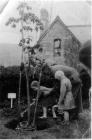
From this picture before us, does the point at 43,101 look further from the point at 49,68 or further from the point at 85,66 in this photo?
the point at 85,66

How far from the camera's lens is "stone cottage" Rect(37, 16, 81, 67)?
7.18 ft

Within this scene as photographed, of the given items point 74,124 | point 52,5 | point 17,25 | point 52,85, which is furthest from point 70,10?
point 74,124

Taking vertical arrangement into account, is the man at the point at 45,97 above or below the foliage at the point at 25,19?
below

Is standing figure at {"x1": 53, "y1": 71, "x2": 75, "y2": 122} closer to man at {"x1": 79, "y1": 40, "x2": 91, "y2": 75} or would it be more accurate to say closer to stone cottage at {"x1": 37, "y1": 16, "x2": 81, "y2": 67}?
stone cottage at {"x1": 37, "y1": 16, "x2": 81, "y2": 67}

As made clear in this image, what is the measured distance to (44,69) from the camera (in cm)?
227

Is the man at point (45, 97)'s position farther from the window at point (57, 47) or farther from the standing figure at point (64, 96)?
the window at point (57, 47)

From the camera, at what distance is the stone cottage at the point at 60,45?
7.18 ft

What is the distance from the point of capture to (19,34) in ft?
7.64

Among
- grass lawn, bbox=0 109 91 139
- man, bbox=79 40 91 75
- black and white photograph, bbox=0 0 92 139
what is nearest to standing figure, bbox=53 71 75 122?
black and white photograph, bbox=0 0 92 139

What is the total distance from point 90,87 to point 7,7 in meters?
0.88

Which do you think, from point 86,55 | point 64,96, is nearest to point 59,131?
point 64,96

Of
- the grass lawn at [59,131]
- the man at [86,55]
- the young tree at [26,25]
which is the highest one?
the young tree at [26,25]

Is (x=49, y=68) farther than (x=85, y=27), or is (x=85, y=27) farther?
(x=49, y=68)

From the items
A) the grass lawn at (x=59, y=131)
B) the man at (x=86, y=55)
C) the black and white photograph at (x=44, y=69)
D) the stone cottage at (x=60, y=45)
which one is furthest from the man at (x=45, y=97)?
the man at (x=86, y=55)
